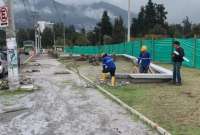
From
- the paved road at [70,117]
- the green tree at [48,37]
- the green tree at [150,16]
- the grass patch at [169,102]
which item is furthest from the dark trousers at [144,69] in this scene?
the green tree at [48,37]

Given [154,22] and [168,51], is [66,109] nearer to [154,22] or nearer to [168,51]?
[168,51]

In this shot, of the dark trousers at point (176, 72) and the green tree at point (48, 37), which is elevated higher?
the dark trousers at point (176, 72)

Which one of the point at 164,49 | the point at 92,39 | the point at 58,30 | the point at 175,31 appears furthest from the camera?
the point at 58,30

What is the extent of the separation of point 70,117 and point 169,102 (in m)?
3.09

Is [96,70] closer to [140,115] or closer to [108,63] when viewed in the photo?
[108,63]

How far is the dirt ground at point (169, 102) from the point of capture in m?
10.1

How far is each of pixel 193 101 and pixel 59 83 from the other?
29.1 feet

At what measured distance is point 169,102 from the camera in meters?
13.4

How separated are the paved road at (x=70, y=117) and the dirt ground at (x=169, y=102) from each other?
1.70ft

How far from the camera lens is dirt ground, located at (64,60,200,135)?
10117mm

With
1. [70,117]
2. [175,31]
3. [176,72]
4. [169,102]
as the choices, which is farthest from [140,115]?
[175,31]

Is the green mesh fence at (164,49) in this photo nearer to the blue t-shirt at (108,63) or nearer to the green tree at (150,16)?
the blue t-shirt at (108,63)

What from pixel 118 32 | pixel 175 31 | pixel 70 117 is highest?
pixel 175 31

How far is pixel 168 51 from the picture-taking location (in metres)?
35.3
